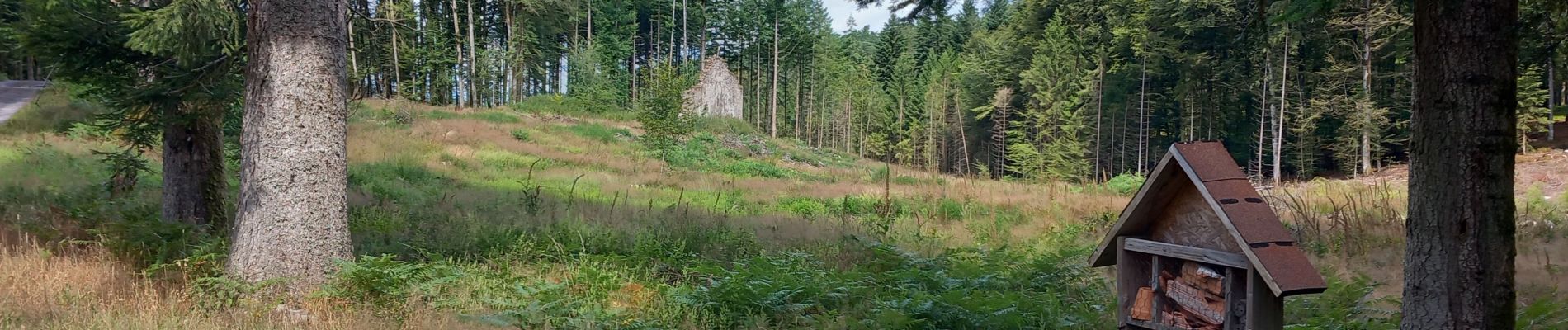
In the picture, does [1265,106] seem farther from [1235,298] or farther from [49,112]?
[49,112]

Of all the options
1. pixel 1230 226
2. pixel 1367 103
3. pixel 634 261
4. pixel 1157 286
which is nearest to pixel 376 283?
pixel 634 261

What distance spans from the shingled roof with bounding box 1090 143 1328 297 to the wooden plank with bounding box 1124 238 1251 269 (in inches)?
3.7

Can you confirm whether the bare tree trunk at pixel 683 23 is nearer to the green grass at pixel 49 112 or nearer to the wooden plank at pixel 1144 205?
the green grass at pixel 49 112

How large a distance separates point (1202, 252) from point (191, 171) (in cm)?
897

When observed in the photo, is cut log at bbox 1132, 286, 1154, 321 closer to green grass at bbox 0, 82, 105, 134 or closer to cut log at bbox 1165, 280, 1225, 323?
cut log at bbox 1165, 280, 1225, 323

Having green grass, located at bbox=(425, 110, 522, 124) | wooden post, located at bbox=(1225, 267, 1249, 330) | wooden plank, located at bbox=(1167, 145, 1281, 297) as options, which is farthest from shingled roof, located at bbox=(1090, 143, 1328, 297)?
green grass, located at bbox=(425, 110, 522, 124)

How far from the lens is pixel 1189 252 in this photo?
11.3 feet

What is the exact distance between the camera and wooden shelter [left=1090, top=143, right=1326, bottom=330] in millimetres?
3141

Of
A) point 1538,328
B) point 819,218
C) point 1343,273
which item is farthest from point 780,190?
point 1538,328

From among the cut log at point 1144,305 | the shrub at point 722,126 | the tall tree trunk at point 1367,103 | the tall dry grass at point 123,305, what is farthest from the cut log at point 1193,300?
the shrub at point 722,126

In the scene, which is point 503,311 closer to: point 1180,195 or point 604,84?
point 1180,195

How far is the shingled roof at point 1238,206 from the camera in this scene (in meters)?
3.06

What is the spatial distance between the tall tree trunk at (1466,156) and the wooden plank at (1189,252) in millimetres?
1154

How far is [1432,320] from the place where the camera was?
370 centimetres
